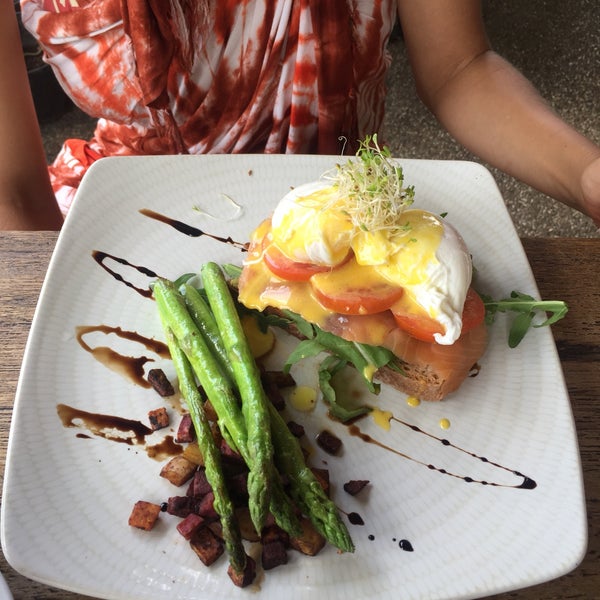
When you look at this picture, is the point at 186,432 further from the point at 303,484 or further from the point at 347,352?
the point at 347,352

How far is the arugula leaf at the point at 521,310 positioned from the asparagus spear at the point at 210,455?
0.87 m

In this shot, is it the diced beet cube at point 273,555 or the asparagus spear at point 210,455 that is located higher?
the asparagus spear at point 210,455

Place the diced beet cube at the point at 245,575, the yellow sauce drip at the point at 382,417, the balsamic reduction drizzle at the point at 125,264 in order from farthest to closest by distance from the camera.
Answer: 1. the balsamic reduction drizzle at the point at 125,264
2. the yellow sauce drip at the point at 382,417
3. the diced beet cube at the point at 245,575

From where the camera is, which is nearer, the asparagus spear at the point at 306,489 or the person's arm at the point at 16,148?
the asparagus spear at the point at 306,489

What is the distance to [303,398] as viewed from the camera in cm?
165

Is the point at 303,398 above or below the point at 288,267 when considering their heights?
below

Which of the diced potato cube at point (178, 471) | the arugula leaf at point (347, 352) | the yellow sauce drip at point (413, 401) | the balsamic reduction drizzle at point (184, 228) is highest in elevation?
the balsamic reduction drizzle at point (184, 228)

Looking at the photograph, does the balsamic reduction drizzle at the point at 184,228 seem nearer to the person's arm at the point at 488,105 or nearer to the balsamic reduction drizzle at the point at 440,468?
the balsamic reduction drizzle at the point at 440,468

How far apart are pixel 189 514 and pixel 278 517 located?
22 centimetres

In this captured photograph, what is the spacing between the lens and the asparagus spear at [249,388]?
133 centimetres

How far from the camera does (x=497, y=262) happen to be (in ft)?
6.15

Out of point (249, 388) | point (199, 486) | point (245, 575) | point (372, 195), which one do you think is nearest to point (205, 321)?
point (249, 388)

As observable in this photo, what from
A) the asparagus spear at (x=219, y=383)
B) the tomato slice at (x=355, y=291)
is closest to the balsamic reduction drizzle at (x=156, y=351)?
the asparagus spear at (x=219, y=383)

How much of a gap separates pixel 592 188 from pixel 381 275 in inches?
35.1
